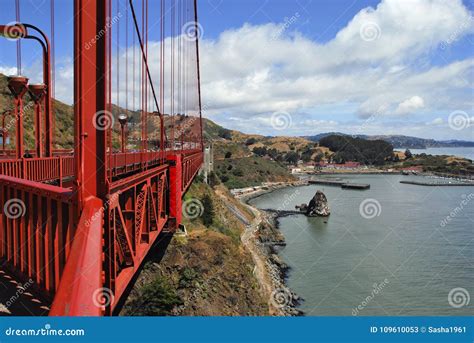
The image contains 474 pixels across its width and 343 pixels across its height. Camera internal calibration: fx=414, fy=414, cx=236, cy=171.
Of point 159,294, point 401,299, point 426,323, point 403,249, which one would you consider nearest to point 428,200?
point 403,249

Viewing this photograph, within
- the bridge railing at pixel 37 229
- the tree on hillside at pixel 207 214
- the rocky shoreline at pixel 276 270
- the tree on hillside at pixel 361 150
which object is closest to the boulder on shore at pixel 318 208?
the rocky shoreline at pixel 276 270

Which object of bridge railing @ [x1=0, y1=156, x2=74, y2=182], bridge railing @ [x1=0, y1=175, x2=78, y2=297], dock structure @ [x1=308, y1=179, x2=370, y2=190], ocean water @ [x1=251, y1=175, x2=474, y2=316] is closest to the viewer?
bridge railing @ [x1=0, y1=175, x2=78, y2=297]

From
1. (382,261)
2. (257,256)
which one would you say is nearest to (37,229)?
(257,256)

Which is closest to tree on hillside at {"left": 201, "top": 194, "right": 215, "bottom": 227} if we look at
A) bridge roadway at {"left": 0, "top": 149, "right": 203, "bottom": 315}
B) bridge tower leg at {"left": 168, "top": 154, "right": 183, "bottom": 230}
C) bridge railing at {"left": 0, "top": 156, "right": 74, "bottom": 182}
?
bridge railing at {"left": 0, "top": 156, "right": 74, "bottom": 182}

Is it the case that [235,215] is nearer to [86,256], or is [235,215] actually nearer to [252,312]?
[252,312]

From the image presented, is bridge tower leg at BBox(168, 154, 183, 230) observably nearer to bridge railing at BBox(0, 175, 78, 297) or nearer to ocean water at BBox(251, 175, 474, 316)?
bridge railing at BBox(0, 175, 78, 297)

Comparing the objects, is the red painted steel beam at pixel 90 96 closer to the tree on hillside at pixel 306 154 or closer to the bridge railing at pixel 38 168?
the bridge railing at pixel 38 168

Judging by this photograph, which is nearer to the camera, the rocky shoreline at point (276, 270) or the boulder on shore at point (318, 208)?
the rocky shoreline at point (276, 270)
